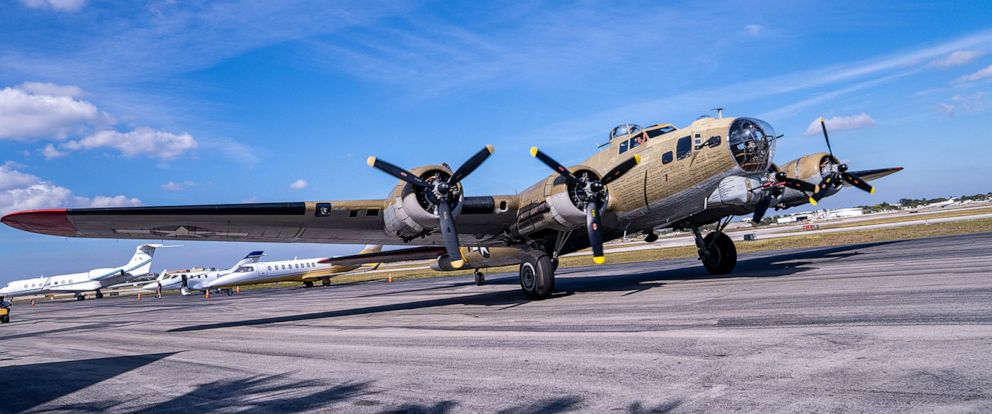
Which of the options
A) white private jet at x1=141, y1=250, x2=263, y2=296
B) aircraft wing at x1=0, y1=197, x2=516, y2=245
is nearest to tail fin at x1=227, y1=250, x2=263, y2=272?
white private jet at x1=141, y1=250, x2=263, y2=296

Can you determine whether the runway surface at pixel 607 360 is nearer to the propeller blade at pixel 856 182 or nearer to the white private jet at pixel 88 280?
the propeller blade at pixel 856 182

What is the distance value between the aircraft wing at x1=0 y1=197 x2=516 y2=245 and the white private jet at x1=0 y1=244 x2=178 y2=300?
219 ft

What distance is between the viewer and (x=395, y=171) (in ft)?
55.8

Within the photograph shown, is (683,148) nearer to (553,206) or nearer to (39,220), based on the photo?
(553,206)

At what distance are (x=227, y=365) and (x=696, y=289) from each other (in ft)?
37.6

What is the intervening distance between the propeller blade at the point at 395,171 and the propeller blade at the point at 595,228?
462 centimetres

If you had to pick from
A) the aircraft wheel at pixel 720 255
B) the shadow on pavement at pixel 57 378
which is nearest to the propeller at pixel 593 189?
the aircraft wheel at pixel 720 255

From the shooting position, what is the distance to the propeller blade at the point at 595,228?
Answer: 17.1 meters

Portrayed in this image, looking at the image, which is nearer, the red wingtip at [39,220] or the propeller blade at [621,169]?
the red wingtip at [39,220]

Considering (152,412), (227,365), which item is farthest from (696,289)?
(152,412)

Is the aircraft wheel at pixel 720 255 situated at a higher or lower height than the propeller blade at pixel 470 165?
lower

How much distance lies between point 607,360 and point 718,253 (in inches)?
561

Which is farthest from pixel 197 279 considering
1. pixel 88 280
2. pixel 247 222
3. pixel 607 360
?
pixel 607 360

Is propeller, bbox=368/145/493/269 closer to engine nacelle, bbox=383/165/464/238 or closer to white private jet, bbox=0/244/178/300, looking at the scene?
engine nacelle, bbox=383/165/464/238
